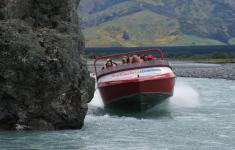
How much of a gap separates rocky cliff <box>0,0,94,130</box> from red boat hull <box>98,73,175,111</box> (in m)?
7.38

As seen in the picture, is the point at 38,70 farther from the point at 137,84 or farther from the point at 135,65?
the point at 135,65

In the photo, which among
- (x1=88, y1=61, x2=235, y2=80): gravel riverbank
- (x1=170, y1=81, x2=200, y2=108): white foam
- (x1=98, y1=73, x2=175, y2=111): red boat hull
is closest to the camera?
(x1=98, y1=73, x2=175, y2=111): red boat hull

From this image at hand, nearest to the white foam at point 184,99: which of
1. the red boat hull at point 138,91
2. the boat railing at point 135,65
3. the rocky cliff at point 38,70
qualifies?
the red boat hull at point 138,91

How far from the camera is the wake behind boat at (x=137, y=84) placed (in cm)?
3431

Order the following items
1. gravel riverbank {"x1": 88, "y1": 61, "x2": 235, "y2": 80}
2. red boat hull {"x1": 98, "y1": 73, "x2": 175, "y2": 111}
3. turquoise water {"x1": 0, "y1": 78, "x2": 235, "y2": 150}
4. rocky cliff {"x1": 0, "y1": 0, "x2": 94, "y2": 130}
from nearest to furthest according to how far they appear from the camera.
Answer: turquoise water {"x1": 0, "y1": 78, "x2": 235, "y2": 150} < rocky cliff {"x1": 0, "y1": 0, "x2": 94, "y2": 130} < red boat hull {"x1": 98, "y1": 73, "x2": 175, "y2": 111} < gravel riverbank {"x1": 88, "y1": 61, "x2": 235, "y2": 80}

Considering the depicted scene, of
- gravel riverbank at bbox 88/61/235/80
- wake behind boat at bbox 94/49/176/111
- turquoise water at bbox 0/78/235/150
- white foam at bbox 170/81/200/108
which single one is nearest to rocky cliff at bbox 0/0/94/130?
turquoise water at bbox 0/78/235/150

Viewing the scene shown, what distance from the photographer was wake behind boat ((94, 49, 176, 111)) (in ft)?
113

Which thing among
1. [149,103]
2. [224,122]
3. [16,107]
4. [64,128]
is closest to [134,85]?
[149,103]

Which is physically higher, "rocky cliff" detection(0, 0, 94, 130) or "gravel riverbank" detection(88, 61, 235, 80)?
"rocky cliff" detection(0, 0, 94, 130)

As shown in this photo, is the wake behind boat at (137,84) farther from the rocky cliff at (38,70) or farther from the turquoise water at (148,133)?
the rocky cliff at (38,70)

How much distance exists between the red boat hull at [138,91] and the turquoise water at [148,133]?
29.1 inches

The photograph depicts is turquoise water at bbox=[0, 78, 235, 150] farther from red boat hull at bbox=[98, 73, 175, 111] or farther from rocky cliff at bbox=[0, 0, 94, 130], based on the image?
rocky cliff at bbox=[0, 0, 94, 130]

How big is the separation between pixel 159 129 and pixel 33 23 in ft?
26.2

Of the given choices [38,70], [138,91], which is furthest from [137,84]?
[38,70]
